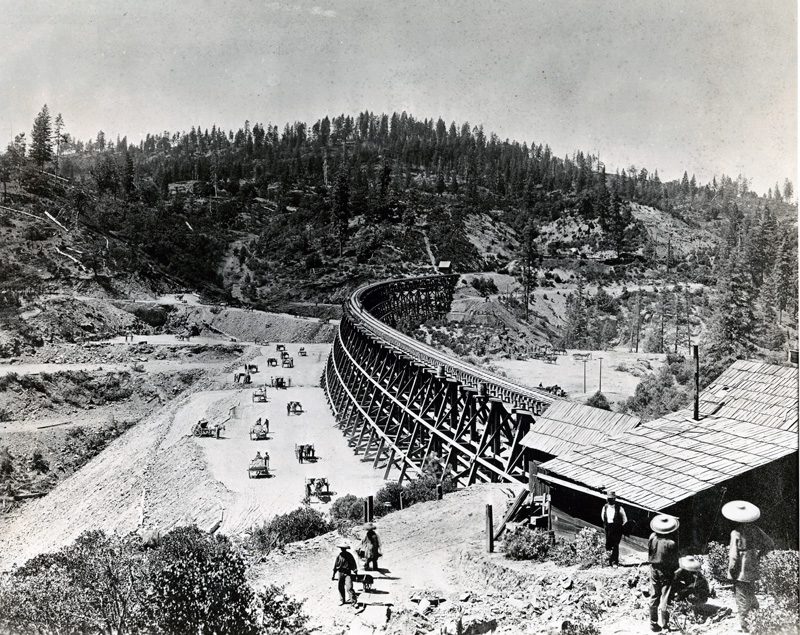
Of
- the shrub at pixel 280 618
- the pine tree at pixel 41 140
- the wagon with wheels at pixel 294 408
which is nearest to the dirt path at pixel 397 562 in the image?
the shrub at pixel 280 618

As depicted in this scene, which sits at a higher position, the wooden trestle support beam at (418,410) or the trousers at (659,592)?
the trousers at (659,592)

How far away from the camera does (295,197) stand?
→ 117 m

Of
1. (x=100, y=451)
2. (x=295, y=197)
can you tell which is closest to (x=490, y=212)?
(x=295, y=197)

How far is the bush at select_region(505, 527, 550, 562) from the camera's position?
1170 cm

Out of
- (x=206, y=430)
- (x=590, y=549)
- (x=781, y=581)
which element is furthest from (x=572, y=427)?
(x=206, y=430)

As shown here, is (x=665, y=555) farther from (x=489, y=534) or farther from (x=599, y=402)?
(x=599, y=402)

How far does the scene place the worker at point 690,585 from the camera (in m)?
8.48

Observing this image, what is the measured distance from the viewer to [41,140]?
8775 centimetres

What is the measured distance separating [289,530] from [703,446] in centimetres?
1051

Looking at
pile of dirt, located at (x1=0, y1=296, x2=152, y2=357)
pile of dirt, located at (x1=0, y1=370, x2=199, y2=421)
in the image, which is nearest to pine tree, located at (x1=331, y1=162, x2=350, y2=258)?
pile of dirt, located at (x1=0, y1=296, x2=152, y2=357)

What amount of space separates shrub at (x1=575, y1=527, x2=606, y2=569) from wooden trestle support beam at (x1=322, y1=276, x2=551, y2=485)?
5114 mm

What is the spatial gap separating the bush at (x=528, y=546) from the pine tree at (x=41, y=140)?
Answer: 309ft

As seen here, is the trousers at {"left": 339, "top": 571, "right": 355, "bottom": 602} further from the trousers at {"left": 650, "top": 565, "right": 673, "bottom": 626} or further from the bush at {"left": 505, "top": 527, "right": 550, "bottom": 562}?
the trousers at {"left": 650, "top": 565, "right": 673, "bottom": 626}

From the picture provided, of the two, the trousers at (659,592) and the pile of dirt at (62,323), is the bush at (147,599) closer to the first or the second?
the trousers at (659,592)
